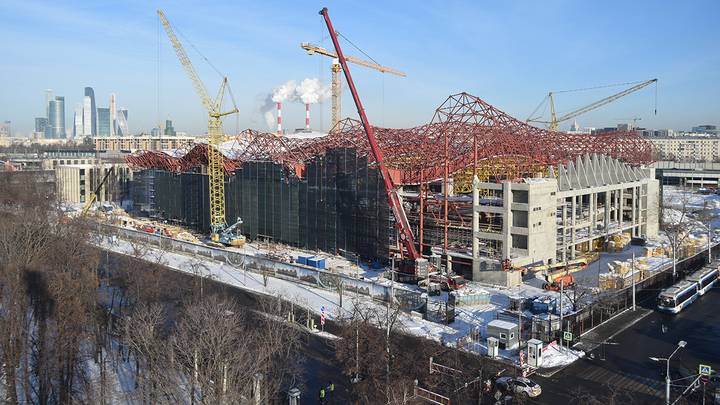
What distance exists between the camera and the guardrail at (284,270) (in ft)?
86.8

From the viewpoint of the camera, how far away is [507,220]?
30500 millimetres

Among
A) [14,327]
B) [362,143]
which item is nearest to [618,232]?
[362,143]

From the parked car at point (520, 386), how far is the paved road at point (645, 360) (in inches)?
10.8

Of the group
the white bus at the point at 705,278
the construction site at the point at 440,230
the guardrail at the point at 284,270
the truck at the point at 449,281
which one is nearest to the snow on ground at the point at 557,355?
the construction site at the point at 440,230

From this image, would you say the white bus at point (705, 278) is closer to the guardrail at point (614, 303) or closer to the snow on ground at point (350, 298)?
the guardrail at point (614, 303)

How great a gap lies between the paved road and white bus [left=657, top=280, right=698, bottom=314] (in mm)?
315

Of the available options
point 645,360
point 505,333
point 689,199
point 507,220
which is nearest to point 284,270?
point 507,220

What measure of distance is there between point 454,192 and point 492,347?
65.5 ft

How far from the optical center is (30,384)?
54.2 feet

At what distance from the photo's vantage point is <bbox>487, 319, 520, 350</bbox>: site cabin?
65.9ft

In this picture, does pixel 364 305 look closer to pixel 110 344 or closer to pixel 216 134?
pixel 110 344

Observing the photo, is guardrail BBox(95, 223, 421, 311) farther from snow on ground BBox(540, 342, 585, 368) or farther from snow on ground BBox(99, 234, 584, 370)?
snow on ground BBox(540, 342, 585, 368)

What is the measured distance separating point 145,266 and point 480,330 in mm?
13750

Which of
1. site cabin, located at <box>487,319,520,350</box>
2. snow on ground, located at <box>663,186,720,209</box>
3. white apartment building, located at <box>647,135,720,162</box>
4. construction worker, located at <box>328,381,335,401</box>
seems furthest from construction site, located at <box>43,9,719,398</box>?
white apartment building, located at <box>647,135,720,162</box>
